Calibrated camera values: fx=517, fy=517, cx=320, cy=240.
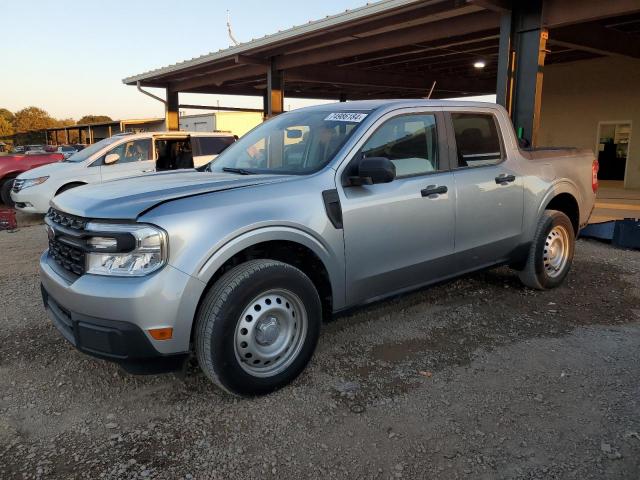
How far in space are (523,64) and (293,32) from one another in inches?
202

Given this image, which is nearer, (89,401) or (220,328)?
(220,328)

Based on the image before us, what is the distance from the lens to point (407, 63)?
15773 mm

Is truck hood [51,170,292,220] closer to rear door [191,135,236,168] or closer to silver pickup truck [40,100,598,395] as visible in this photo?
silver pickup truck [40,100,598,395]

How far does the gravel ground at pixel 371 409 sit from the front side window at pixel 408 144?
1.37 m

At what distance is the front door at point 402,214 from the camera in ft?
11.6

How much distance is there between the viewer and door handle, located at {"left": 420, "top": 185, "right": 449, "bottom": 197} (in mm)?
3900

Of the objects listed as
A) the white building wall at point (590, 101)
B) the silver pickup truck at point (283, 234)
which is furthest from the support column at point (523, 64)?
the white building wall at point (590, 101)

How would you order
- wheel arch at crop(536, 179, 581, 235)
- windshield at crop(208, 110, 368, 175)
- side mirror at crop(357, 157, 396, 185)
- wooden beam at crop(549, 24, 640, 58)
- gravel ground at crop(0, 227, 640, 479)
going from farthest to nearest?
1. wooden beam at crop(549, 24, 640, 58)
2. wheel arch at crop(536, 179, 581, 235)
3. windshield at crop(208, 110, 368, 175)
4. side mirror at crop(357, 157, 396, 185)
5. gravel ground at crop(0, 227, 640, 479)

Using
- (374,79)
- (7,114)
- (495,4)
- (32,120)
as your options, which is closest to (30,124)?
(32,120)

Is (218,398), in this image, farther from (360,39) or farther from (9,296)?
(360,39)

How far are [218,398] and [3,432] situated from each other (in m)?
1.19

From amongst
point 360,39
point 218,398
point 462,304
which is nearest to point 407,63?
point 360,39

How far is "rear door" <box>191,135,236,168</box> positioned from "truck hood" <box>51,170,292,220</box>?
24.0ft

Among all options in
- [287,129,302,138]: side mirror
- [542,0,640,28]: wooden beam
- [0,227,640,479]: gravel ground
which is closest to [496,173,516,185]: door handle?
[0,227,640,479]: gravel ground
